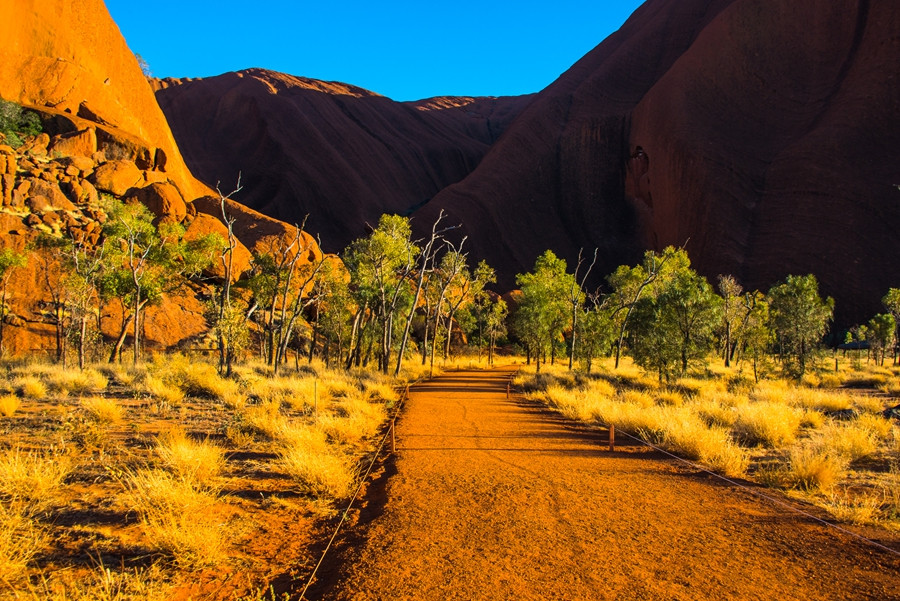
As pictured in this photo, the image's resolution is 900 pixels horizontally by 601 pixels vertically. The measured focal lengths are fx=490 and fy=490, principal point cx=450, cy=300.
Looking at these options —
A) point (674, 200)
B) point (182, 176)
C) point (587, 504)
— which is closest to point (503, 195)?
point (674, 200)

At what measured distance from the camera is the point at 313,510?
Answer: 6.48m

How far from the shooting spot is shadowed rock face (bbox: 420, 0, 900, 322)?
60281mm

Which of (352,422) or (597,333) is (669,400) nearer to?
(352,422)

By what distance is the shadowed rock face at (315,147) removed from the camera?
88188 mm

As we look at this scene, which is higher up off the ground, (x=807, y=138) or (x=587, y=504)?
(x=807, y=138)

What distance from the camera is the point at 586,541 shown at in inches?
213

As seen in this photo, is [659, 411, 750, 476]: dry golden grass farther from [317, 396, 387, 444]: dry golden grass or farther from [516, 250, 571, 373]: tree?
[516, 250, 571, 373]: tree

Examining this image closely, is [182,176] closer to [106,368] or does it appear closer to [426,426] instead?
[106,368]

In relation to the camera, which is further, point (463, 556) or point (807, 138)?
point (807, 138)

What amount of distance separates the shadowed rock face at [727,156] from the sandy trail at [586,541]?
63.1 metres

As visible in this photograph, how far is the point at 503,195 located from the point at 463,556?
85.3m

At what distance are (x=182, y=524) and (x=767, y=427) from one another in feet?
37.3

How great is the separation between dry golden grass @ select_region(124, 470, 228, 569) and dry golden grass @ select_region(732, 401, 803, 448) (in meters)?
10.7

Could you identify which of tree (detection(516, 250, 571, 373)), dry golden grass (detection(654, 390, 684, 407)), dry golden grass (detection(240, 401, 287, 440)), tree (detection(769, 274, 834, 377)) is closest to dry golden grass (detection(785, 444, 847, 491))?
dry golden grass (detection(654, 390, 684, 407))
